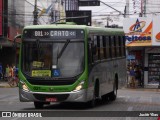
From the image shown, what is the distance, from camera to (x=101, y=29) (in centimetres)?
2156

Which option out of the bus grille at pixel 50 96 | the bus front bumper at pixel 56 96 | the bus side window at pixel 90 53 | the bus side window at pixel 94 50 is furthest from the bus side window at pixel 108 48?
the bus grille at pixel 50 96

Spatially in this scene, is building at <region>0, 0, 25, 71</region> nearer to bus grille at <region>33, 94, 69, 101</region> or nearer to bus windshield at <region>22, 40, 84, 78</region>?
bus windshield at <region>22, 40, 84, 78</region>

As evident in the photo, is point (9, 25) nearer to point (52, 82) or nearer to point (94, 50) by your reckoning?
point (94, 50)

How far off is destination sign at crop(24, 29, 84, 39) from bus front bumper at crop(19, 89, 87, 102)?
83.1 inches

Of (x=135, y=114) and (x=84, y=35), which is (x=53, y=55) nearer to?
(x=84, y=35)

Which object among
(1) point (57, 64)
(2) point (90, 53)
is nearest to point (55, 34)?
(1) point (57, 64)

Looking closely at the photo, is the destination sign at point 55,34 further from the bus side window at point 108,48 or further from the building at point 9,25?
the building at point 9,25

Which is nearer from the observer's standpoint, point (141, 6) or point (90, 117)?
point (90, 117)

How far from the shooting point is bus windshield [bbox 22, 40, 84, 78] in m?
18.3

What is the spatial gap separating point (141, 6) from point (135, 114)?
3414 cm

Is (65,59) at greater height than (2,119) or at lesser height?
greater

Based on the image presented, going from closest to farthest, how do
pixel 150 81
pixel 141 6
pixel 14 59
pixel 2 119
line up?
pixel 2 119
pixel 150 81
pixel 141 6
pixel 14 59

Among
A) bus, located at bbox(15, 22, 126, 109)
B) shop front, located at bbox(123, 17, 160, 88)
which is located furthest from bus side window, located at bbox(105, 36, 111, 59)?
shop front, located at bbox(123, 17, 160, 88)

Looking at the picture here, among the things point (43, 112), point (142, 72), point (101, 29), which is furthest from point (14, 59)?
point (43, 112)
